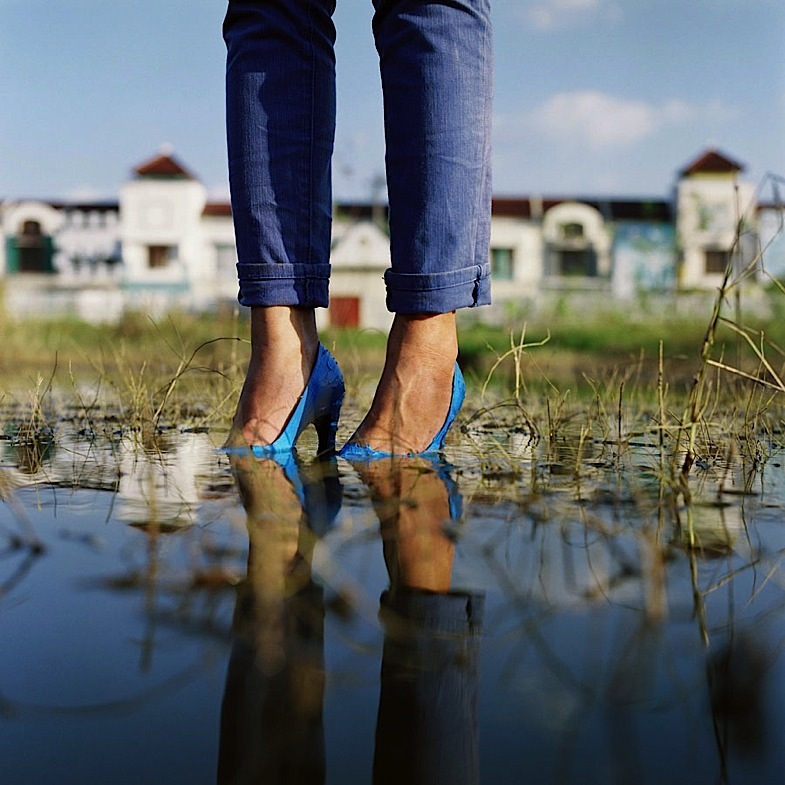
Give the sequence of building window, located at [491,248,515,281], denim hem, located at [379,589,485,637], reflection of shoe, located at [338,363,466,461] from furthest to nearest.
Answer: building window, located at [491,248,515,281]
reflection of shoe, located at [338,363,466,461]
denim hem, located at [379,589,485,637]

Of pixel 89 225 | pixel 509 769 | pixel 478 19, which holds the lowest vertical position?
pixel 509 769

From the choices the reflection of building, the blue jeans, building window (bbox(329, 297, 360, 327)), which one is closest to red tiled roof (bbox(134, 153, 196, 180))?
the reflection of building

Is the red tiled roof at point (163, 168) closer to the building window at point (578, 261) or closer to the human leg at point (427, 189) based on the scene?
the building window at point (578, 261)

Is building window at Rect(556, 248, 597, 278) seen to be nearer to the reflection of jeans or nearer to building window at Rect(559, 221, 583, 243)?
building window at Rect(559, 221, 583, 243)

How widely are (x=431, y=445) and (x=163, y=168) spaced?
2329cm

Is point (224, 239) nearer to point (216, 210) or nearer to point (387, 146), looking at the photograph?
Result: point (216, 210)

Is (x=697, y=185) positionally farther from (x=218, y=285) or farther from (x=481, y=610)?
(x=481, y=610)

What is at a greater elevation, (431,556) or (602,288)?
(602,288)

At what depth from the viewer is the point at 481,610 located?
486 mm

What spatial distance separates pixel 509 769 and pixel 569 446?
0.91 meters

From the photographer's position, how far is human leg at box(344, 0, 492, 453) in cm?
114

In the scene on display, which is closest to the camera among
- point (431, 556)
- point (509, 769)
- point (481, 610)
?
point (509, 769)

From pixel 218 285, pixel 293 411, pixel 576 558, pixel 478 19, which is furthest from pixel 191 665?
pixel 218 285

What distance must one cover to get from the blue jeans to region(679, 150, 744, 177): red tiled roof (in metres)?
23.6
